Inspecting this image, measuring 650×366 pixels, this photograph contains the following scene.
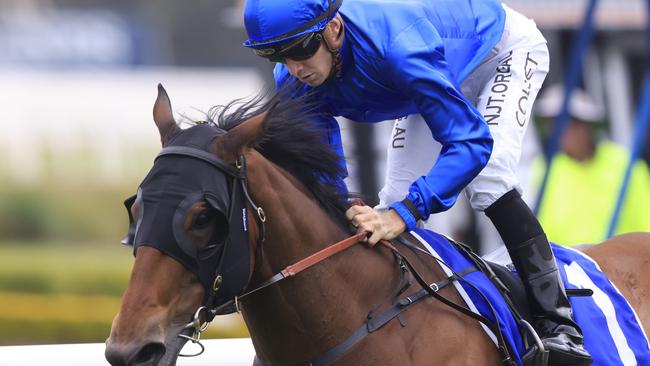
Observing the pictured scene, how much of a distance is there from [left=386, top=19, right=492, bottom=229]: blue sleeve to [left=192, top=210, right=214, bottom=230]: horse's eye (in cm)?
57

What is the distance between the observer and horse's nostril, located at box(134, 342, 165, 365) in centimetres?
251

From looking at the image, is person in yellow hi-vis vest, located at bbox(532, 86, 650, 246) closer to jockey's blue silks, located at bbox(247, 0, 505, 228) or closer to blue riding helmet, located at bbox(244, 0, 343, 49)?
jockey's blue silks, located at bbox(247, 0, 505, 228)

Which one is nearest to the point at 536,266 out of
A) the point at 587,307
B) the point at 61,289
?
the point at 587,307

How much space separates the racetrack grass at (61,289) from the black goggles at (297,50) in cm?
480

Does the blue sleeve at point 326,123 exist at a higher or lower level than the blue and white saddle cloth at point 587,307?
higher

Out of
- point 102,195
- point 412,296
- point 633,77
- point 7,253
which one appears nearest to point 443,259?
point 412,296

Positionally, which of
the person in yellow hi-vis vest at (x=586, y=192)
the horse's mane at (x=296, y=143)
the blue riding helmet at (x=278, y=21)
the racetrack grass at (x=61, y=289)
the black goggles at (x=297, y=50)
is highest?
the racetrack grass at (x=61, y=289)

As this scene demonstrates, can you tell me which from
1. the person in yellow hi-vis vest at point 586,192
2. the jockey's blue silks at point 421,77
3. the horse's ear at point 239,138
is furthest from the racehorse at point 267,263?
the person in yellow hi-vis vest at point 586,192

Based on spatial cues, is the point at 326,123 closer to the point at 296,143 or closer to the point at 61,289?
the point at 296,143

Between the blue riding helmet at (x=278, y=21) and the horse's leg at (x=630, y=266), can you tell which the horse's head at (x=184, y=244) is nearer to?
the blue riding helmet at (x=278, y=21)

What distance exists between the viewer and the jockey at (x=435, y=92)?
2.97m

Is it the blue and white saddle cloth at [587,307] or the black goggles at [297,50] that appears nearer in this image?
the black goggles at [297,50]

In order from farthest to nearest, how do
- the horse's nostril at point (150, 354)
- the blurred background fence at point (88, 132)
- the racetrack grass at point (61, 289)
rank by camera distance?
the racetrack grass at point (61, 289) < the blurred background fence at point (88, 132) < the horse's nostril at point (150, 354)

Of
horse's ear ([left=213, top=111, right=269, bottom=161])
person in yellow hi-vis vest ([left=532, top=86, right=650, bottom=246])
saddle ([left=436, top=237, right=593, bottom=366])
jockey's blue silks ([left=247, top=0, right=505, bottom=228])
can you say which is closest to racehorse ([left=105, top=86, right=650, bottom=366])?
horse's ear ([left=213, top=111, right=269, bottom=161])
